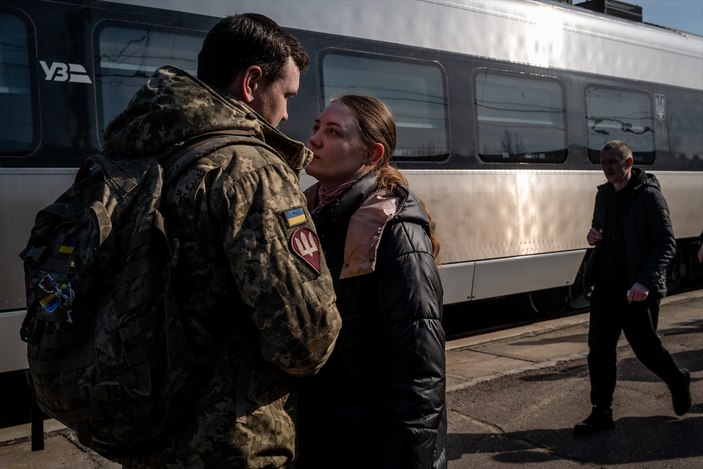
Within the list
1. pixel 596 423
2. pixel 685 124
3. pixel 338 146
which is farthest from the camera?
pixel 685 124

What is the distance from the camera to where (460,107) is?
7707mm

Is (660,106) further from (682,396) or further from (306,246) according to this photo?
(306,246)

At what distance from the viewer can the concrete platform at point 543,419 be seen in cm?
428

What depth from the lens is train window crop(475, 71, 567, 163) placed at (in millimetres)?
7948

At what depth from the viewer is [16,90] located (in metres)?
5.07

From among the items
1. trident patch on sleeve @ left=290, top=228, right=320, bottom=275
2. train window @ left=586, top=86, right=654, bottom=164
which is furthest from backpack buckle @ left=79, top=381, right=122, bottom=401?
train window @ left=586, top=86, right=654, bottom=164

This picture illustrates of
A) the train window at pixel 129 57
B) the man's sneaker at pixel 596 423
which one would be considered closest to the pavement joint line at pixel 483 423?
the man's sneaker at pixel 596 423

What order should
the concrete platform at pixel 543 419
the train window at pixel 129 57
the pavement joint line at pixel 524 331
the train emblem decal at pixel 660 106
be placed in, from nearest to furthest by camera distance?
the concrete platform at pixel 543 419, the train window at pixel 129 57, the pavement joint line at pixel 524 331, the train emblem decal at pixel 660 106

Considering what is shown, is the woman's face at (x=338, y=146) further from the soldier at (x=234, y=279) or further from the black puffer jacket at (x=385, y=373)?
the soldier at (x=234, y=279)

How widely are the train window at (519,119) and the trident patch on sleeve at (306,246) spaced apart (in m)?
6.36

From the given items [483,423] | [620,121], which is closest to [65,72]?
→ [483,423]

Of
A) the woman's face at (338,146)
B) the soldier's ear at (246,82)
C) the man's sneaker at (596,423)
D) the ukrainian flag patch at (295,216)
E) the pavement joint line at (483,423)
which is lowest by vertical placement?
the pavement joint line at (483,423)

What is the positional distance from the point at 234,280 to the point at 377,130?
0.87 m

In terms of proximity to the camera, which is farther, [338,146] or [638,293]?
[638,293]
